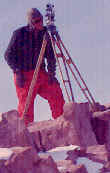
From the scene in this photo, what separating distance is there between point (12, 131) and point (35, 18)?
3396 millimetres

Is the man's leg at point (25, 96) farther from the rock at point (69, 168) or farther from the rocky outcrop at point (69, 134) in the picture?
the rock at point (69, 168)

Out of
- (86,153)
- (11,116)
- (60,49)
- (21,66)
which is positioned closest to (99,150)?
(86,153)

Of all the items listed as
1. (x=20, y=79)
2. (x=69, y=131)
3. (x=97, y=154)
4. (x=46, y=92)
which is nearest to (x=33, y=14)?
(x=20, y=79)

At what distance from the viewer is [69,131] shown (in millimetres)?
6340

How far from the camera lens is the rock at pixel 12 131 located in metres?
5.61

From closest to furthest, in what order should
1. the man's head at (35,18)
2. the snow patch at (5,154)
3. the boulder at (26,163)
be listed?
1. the boulder at (26,163)
2. the snow patch at (5,154)
3. the man's head at (35,18)

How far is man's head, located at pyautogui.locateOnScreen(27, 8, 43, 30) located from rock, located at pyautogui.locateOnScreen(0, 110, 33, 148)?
3.09 metres

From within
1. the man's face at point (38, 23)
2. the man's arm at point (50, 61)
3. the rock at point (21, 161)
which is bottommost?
the rock at point (21, 161)

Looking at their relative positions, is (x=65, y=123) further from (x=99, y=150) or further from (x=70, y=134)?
(x=99, y=150)

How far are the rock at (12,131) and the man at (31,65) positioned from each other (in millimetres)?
2450

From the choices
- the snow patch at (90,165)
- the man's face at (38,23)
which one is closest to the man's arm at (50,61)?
the man's face at (38,23)

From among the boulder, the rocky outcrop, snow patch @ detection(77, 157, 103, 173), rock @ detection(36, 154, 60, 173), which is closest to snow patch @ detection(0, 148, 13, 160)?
the boulder

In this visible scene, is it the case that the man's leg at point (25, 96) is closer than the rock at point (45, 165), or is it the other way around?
the rock at point (45, 165)

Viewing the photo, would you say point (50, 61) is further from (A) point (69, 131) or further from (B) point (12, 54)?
(A) point (69, 131)
